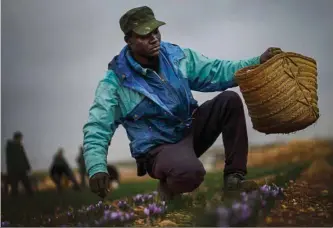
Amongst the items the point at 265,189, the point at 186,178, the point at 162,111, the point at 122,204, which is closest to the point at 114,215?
the point at 122,204

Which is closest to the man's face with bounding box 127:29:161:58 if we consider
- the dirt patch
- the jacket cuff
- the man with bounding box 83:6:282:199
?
the man with bounding box 83:6:282:199

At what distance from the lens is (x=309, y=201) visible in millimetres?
4203

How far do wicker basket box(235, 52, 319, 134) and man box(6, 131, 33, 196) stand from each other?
57.9 inches

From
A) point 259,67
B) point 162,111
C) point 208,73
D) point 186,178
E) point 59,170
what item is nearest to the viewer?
point 259,67

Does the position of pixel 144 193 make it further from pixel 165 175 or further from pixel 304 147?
pixel 304 147

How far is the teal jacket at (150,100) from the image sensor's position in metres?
4.07

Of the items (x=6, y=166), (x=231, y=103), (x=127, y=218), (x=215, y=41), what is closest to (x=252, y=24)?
(x=215, y=41)

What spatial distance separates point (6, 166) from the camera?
177 inches

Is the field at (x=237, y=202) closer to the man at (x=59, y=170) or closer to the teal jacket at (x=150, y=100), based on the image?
the man at (x=59, y=170)

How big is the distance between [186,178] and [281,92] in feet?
2.30

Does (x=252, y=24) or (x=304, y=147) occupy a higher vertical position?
(x=252, y=24)

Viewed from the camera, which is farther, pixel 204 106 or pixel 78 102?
pixel 78 102

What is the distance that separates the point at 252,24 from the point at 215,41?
246 millimetres

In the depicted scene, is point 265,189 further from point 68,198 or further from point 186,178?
point 68,198
